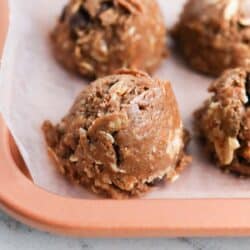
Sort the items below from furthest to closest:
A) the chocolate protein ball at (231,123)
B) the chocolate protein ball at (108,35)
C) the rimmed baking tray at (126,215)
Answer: the chocolate protein ball at (108,35), the chocolate protein ball at (231,123), the rimmed baking tray at (126,215)

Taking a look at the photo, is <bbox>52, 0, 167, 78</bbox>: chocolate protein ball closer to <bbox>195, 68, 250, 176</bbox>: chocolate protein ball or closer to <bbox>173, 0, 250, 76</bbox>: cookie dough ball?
<bbox>173, 0, 250, 76</bbox>: cookie dough ball

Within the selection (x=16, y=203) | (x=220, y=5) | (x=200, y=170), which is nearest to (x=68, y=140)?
(x=16, y=203)

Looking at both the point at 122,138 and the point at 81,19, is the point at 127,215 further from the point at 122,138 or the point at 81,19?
the point at 81,19

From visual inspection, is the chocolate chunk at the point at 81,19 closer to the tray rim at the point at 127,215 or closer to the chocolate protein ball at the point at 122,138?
the chocolate protein ball at the point at 122,138

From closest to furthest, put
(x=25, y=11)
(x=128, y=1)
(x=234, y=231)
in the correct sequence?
(x=234, y=231) → (x=128, y=1) → (x=25, y=11)

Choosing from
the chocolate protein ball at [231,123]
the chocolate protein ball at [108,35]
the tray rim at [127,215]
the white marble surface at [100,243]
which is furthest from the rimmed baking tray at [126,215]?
the chocolate protein ball at [108,35]

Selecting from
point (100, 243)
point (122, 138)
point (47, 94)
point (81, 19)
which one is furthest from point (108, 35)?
point (100, 243)

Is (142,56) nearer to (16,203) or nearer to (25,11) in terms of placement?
(25,11)
